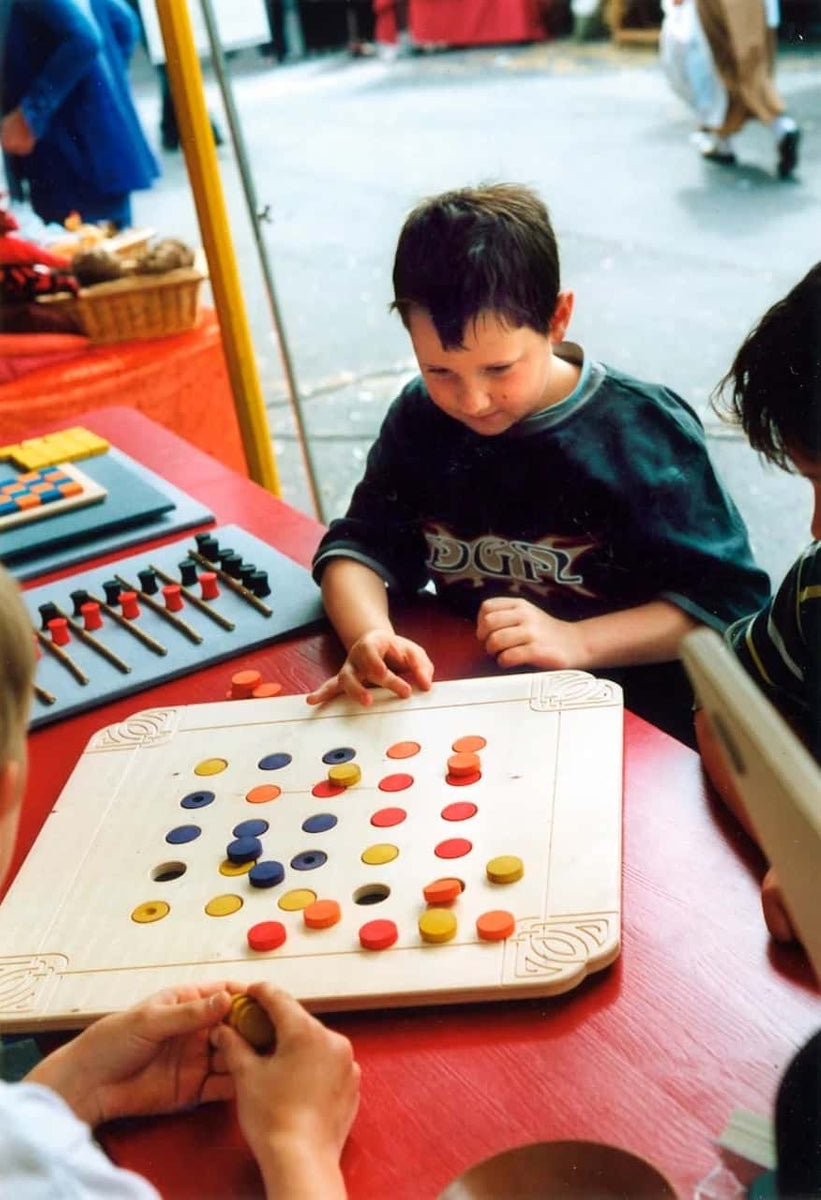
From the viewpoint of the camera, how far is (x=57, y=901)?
0.84 meters

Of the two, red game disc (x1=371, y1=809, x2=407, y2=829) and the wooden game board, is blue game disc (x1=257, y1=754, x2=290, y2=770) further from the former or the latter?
red game disc (x1=371, y1=809, x2=407, y2=829)

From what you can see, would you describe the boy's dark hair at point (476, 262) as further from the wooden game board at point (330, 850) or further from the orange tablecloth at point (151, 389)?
the orange tablecloth at point (151, 389)

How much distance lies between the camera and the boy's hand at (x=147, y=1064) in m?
0.68

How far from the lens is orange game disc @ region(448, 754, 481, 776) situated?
875 mm

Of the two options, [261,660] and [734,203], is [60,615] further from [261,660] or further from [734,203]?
[734,203]

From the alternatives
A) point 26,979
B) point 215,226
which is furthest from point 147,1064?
point 215,226

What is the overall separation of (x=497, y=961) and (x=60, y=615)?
0.67m

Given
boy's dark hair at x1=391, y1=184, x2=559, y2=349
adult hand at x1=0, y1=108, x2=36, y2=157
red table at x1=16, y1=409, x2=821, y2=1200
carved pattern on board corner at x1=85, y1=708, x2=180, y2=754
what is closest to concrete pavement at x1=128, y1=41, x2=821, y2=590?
adult hand at x1=0, y1=108, x2=36, y2=157

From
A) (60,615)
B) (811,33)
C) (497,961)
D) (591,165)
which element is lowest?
(591,165)

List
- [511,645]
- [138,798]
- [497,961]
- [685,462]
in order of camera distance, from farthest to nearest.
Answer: [685,462], [511,645], [138,798], [497,961]

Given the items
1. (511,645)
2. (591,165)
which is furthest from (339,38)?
(511,645)

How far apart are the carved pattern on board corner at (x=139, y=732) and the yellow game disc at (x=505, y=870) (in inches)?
12.8

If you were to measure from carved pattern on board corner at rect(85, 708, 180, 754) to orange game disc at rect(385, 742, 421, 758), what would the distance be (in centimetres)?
18

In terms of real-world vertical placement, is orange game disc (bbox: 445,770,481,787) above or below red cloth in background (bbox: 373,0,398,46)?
above
